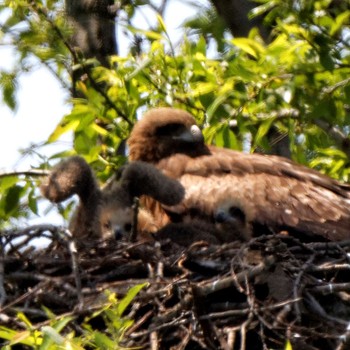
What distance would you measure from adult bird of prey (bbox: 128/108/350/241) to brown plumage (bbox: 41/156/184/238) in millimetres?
204

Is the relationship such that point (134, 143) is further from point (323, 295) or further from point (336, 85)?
point (323, 295)

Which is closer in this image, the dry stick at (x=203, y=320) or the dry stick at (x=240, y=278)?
the dry stick at (x=203, y=320)

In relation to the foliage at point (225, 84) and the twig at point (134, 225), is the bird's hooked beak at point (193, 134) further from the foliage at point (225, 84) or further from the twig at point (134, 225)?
the twig at point (134, 225)

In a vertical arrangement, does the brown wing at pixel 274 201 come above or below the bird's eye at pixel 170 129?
below

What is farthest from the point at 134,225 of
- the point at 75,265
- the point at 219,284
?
the point at 219,284

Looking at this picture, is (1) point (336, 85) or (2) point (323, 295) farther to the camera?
(1) point (336, 85)

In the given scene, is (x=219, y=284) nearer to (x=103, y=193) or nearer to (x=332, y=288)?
(x=332, y=288)

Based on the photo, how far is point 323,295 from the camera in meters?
7.02

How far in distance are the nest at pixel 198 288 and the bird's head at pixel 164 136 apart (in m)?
1.62

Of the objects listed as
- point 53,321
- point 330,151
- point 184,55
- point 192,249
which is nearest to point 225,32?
point 184,55

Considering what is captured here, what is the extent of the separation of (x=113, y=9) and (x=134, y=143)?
128 centimetres

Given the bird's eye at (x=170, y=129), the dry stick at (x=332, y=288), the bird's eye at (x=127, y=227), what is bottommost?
the bird's eye at (x=127, y=227)

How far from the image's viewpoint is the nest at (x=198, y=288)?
6.70 metres

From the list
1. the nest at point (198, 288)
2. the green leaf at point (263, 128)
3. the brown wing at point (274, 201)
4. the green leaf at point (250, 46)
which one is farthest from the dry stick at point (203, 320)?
the green leaf at point (250, 46)
